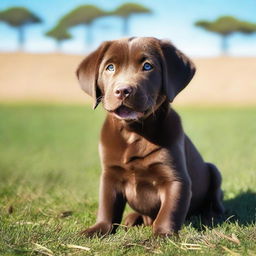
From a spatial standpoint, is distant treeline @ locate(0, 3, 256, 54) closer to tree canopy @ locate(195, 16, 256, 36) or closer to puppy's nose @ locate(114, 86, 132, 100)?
tree canopy @ locate(195, 16, 256, 36)

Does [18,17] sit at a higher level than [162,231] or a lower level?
lower

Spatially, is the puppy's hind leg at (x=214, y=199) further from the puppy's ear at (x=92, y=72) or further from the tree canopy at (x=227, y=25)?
the tree canopy at (x=227, y=25)

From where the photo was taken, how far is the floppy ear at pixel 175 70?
14.8 ft

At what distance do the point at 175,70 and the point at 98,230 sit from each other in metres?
1.52

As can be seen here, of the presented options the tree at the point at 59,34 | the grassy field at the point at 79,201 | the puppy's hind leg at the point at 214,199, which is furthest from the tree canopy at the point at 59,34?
the puppy's hind leg at the point at 214,199

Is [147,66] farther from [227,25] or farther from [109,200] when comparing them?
[227,25]

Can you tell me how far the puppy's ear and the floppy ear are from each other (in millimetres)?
543

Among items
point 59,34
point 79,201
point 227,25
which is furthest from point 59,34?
point 79,201

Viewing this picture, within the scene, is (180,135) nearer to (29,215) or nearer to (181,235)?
(181,235)

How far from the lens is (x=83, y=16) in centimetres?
5450

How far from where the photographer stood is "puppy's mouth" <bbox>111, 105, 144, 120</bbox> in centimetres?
436

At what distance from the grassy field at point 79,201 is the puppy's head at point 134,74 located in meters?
1.08

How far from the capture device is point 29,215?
18.2ft

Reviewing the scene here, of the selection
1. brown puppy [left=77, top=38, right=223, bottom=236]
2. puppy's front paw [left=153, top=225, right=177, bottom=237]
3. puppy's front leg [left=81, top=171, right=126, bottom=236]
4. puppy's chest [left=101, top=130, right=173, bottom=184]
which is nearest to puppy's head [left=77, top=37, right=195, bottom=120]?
brown puppy [left=77, top=38, right=223, bottom=236]
